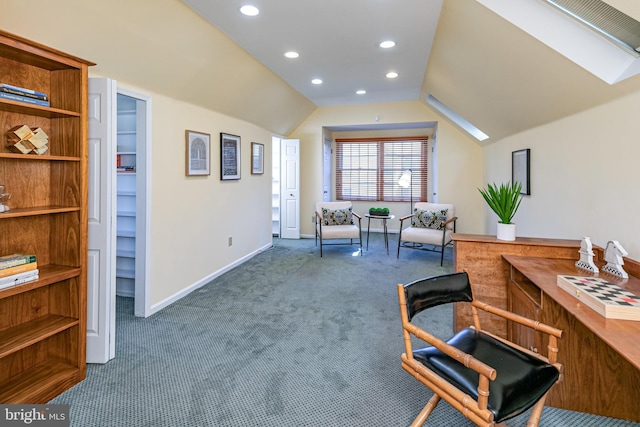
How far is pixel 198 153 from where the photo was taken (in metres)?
3.95

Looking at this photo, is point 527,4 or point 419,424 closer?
point 419,424

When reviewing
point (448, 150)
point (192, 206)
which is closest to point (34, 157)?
point (192, 206)

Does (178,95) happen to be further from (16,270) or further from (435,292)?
(435,292)

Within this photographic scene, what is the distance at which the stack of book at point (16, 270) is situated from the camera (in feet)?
5.93

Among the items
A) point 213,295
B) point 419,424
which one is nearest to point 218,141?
point 213,295

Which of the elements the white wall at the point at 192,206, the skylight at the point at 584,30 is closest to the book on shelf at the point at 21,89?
the white wall at the point at 192,206

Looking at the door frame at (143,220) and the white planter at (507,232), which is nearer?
the white planter at (507,232)

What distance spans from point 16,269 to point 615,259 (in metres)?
3.28

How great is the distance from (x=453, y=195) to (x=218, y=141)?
14.0 feet

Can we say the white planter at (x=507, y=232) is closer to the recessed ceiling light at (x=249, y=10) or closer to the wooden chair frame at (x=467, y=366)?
the wooden chair frame at (x=467, y=366)

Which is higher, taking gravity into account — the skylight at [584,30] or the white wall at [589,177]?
the skylight at [584,30]

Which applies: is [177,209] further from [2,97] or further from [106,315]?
[2,97]

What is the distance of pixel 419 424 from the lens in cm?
156

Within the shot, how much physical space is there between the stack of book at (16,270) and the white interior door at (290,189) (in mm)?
5071
